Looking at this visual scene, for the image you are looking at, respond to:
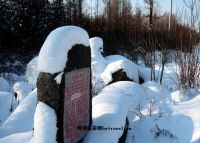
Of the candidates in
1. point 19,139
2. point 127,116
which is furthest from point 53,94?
point 127,116

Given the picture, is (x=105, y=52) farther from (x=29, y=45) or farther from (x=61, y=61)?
(x=61, y=61)

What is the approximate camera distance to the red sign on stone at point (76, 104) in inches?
121

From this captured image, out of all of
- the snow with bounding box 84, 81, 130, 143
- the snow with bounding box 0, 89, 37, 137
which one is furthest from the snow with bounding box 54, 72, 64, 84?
the snow with bounding box 0, 89, 37, 137

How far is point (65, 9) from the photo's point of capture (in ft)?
66.7

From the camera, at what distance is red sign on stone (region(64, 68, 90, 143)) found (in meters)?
3.07

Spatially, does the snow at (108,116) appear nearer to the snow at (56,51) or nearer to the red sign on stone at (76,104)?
the red sign on stone at (76,104)

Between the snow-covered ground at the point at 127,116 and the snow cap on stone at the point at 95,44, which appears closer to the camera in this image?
the snow-covered ground at the point at 127,116

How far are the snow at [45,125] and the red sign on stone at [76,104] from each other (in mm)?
183

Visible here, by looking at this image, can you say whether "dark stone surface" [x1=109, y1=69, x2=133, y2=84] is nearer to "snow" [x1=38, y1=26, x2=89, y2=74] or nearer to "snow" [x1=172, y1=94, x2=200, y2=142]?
"snow" [x1=172, y1=94, x2=200, y2=142]

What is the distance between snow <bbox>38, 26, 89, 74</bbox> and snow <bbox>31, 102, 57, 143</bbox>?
13.1 inches

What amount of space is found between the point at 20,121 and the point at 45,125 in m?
1.70

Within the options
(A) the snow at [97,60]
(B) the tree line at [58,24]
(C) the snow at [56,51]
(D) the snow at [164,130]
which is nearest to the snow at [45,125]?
(C) the snow at [56,51]

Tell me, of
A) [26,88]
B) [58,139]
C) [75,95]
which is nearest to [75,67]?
[75,95]

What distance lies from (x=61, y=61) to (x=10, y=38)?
1503cm
